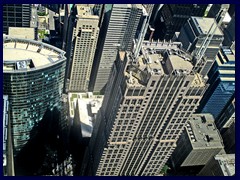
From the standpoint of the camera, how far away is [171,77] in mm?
162750

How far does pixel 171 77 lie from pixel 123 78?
21.4 metres

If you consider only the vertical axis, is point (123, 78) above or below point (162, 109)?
above

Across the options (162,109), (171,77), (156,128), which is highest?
(171,77)

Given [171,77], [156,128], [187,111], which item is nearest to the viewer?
[171,77]

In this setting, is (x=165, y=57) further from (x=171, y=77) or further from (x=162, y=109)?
(x=162, y=109)

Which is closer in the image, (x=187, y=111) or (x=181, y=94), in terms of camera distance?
(x=181, y=94)

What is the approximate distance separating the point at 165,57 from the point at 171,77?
10762 millimetres

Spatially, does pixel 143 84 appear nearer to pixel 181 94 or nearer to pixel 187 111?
pixel 181 94

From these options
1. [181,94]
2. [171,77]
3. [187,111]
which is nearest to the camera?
[171,77]

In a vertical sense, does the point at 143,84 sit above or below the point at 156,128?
above

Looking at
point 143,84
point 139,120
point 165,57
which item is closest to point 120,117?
point 139,120

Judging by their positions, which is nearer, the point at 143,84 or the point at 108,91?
the point at 143,84

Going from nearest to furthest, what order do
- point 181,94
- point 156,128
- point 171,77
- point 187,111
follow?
point 171,77 < point 181,94 < point 187,111 < point 156,128

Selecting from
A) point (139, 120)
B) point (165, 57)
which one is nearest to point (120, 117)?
point (139, 120)
